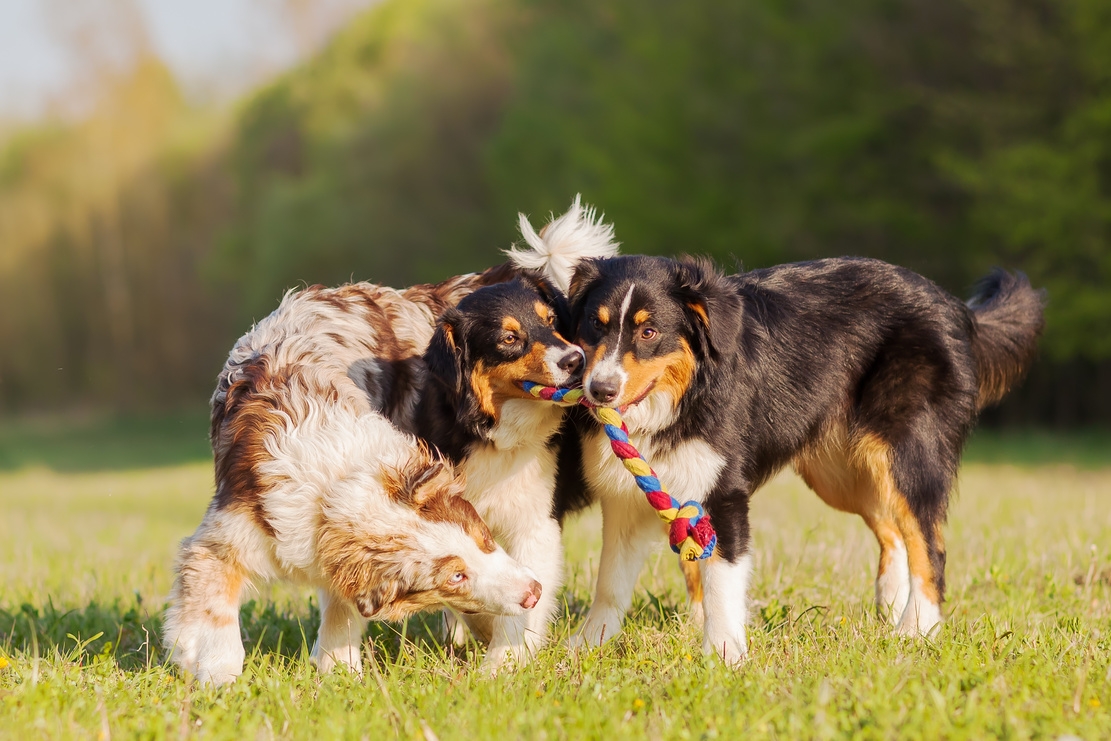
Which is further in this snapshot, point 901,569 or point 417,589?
point 901,569

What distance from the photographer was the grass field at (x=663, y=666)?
331cm

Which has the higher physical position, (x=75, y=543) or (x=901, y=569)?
(x=901, y=569)

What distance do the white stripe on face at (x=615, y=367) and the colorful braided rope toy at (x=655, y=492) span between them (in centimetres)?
17

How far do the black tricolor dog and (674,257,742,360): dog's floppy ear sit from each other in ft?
1.71

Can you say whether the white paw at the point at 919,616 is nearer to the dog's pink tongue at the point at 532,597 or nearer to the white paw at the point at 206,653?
the dog's pink tongue at the point at 532,597

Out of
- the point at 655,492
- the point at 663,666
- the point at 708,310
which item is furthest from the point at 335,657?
the point at 708,310

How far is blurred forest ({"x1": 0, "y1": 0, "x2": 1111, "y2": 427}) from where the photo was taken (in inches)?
715

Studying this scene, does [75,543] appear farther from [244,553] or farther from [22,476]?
[22,476]

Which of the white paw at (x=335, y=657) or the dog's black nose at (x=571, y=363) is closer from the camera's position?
the dog's black nose at (x=571, y=363)

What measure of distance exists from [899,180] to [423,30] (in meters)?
17.5

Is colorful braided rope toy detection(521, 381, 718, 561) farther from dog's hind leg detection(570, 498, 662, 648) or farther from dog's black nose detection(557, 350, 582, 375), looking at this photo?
dog's hind leg detection(570, 498, 662, 648)

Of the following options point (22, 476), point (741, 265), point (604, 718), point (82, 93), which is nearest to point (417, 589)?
point (604, 718)

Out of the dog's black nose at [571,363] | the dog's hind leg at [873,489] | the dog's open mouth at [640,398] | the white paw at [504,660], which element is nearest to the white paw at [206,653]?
the white paw at [504,660]

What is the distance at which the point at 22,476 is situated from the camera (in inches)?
851
